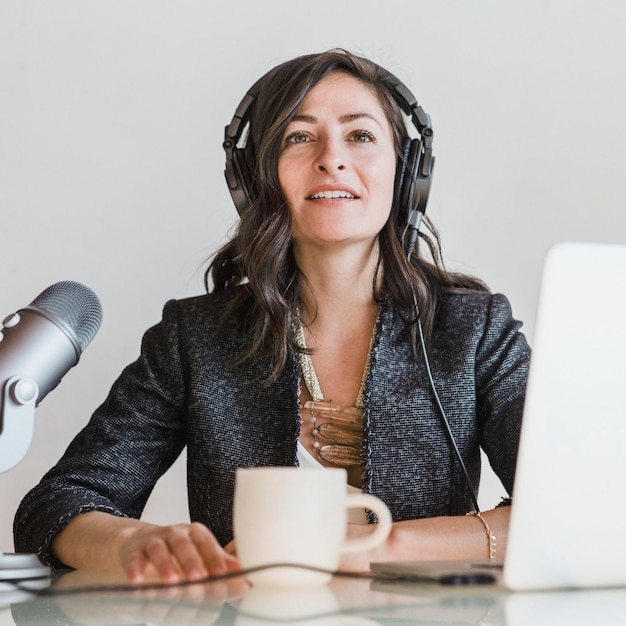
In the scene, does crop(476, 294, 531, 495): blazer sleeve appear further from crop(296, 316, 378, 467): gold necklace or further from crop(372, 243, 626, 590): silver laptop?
crop(372, 243, 626, 590): silver laptop

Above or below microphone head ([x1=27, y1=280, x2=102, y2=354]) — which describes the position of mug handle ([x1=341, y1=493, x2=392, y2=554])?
below

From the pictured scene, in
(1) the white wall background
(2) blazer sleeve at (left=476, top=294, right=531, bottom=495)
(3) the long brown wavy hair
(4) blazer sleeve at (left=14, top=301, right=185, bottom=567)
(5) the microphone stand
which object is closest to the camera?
(5) the microphone stand

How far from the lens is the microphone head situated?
104 centimetres

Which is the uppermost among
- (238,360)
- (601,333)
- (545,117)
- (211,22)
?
(211,22)

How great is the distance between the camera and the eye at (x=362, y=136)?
1.65 m

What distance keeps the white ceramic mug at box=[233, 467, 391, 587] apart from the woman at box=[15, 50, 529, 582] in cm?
75

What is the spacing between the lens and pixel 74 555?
3.96ft

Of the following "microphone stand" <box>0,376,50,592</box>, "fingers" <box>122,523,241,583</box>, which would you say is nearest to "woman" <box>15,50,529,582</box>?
"microphone stand" <box>0,376,50,592</box>

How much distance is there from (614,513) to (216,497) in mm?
940

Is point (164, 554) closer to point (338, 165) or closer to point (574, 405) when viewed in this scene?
point (574, 405)

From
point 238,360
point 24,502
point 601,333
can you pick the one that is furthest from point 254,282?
point 601,333

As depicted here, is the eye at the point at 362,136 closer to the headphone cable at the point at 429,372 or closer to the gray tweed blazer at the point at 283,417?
the headphone cable at the point at 429,372

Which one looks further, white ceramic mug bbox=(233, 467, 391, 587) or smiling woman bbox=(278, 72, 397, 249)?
smiling woman bbox=(278, 72, 397, 249)

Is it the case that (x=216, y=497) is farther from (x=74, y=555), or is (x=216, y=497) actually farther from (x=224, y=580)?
(x=224, y=580)
